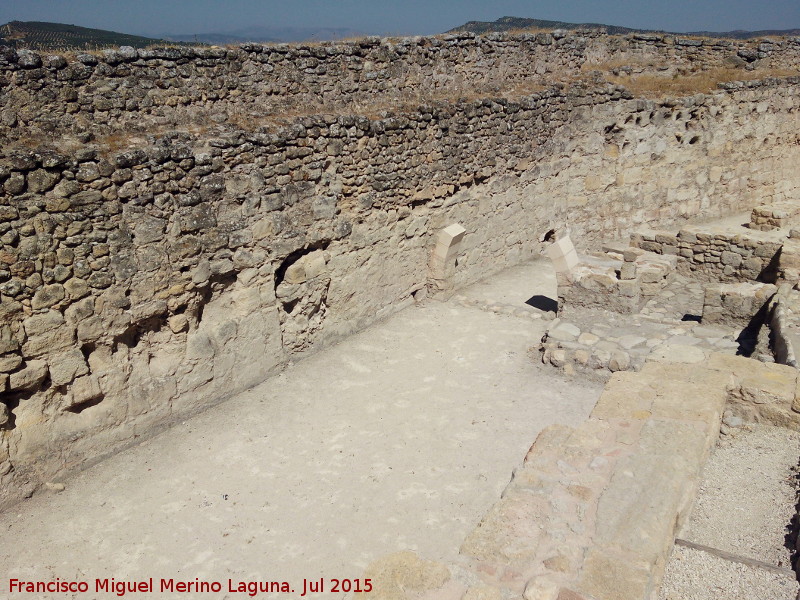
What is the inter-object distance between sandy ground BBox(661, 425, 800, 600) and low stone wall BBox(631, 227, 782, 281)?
6.54 m

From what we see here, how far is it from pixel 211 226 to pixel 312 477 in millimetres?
2820

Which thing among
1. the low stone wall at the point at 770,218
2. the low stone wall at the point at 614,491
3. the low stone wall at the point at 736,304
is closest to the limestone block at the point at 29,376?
the low stone wall at the point at 614,491

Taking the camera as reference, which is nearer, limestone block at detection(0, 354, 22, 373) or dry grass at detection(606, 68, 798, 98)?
limestone block at detection(0, 354, 22, 373)

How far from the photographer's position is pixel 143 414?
7016mm

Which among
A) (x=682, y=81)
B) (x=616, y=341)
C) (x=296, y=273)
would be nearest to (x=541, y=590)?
(x=616, y=341)

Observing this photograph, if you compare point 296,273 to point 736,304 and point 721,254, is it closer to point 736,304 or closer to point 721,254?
point 736,304

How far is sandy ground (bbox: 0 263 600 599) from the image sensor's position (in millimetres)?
5457

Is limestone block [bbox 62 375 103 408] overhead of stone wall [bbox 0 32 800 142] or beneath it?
beneath

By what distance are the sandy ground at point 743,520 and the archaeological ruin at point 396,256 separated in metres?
0.16

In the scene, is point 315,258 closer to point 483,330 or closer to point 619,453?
point 483,330

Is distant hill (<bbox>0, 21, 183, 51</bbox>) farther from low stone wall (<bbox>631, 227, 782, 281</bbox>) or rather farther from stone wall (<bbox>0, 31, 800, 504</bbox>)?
low stone wall (<bbox>631, 227, 782, 281</bbox>)

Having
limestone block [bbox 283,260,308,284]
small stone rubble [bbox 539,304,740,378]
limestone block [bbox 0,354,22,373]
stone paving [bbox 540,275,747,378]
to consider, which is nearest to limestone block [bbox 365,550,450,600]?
limestone block [bbox 0,354,22,373]

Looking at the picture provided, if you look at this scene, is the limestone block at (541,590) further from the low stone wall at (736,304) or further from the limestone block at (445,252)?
the limestone block at (445,252)

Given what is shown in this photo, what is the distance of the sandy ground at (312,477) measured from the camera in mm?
5457
